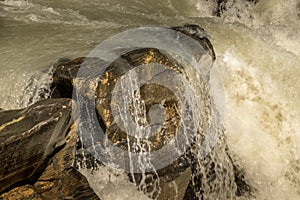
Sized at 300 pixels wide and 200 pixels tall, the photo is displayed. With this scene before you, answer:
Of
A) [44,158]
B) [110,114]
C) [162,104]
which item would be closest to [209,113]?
[162,104]

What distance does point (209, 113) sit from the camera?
12.9ft

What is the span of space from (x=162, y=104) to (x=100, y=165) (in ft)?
2.35

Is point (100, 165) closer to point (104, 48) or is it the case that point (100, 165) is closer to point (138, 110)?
point (138, 110)

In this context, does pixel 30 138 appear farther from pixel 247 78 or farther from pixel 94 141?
pixel 247 78

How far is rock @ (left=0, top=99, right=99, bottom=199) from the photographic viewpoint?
2.46 metres

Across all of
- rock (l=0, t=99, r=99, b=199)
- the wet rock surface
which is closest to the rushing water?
the wet rock surface

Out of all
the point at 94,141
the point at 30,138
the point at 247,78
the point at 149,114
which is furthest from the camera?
the point at 247,78

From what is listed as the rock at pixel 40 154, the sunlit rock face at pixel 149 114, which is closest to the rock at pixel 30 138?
the rock at pixel 40 154

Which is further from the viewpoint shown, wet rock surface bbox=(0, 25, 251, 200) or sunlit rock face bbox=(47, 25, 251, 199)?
sunlit rock face bbox=(47, 25, 251, 199)

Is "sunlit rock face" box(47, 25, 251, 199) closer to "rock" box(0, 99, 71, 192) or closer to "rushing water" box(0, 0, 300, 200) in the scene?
"rock" box(0, 99, 71, 192)

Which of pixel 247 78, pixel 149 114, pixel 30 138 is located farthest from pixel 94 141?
pixel 247 78

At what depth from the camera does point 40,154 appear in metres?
2.60

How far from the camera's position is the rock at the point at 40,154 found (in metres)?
2.46

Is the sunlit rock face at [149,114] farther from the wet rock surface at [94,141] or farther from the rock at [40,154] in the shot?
the rock at [40,154]
